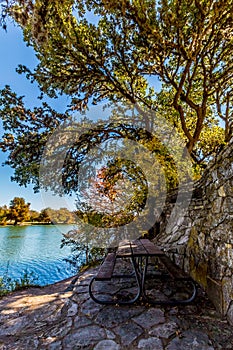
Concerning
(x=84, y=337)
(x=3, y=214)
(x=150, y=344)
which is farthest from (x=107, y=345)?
(x=3, y=214)


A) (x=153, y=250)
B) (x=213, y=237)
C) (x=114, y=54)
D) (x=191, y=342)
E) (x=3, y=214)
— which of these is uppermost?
(x=114, y=54)

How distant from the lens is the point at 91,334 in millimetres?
1710

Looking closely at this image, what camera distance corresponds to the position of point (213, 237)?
2340 millimetres

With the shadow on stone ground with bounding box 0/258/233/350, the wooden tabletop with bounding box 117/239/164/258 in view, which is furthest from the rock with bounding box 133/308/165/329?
the wooden tabletop with bounding box 117/239/164/258

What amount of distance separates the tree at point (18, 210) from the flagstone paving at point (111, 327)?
60.4ft

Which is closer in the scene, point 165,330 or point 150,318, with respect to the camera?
→ point 165,330

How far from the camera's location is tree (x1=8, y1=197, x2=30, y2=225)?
18906mm

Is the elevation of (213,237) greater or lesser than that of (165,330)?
greater

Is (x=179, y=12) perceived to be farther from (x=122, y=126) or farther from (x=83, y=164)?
(x=83, y=164)

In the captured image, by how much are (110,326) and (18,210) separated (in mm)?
19839

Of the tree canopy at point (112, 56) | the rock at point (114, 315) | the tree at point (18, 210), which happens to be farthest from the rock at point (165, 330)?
the tree at point (18, 210)

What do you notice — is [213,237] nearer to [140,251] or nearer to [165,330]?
[140,251]

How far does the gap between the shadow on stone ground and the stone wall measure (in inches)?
8.3

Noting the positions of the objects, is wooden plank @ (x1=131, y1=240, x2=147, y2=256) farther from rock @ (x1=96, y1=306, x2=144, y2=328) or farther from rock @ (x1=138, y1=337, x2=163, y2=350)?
rock @ (x1=138, y1=337, x2=163, y2=350)
